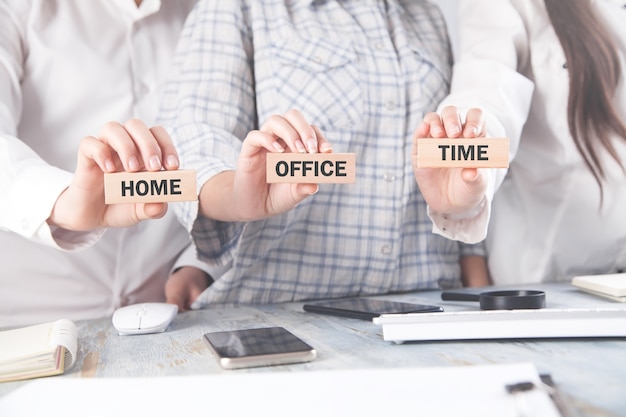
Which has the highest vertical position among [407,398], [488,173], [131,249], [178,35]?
[178,35]

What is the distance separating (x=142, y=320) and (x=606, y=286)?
709 mm

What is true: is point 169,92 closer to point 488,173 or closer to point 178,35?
point 178,35

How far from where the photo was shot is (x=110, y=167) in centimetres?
88

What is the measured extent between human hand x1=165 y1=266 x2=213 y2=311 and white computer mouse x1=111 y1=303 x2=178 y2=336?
0.38 metres

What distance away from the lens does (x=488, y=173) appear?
113 centimetres

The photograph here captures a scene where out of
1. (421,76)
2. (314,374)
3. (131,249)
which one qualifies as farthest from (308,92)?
(314,374)

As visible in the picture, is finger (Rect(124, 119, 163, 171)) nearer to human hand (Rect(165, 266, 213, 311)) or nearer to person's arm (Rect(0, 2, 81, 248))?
person's arm (Rect(0, 2, 81, 248))

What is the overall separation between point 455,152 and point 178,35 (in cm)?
83

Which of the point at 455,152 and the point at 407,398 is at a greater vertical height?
the point at 455,152

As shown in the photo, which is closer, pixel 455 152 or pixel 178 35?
pixel 455 152

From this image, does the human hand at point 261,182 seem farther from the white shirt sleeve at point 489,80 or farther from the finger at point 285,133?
the white shirt sleeve at point 489,80

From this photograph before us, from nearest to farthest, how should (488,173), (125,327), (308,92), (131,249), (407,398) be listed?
(407,398), (125,327), (488,173), (308,92), (131,249)

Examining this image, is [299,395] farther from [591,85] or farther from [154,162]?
[591,85]

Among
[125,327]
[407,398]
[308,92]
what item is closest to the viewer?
[407,398]
